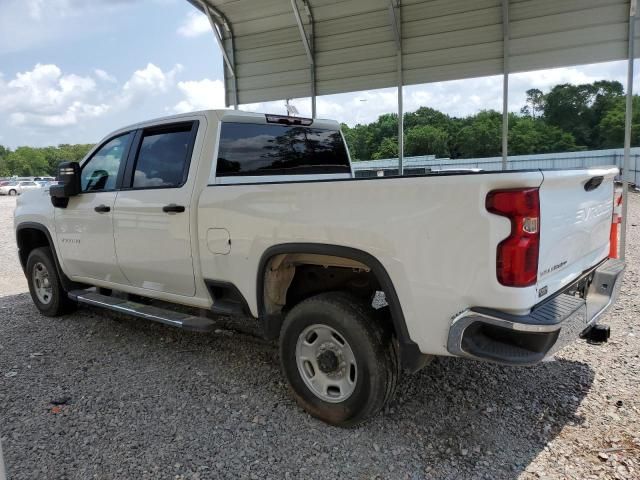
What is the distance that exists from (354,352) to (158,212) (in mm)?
2041

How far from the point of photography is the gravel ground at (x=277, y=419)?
Answer: 2750 millimetres

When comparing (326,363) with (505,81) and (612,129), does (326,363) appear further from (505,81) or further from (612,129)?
(612,129)

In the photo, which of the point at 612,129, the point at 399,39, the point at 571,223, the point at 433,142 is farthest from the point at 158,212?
the point at 612,129

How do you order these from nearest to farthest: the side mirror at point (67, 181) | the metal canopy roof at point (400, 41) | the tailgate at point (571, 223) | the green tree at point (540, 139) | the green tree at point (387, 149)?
the tailgate at point (571, 223) < the side mirror at point (67, 181) < the metal canopy roof at point (400, 41) < the green tree at point (387, 149) < the green tree at point (540, 139)

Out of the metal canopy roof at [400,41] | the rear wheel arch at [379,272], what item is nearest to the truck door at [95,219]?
the rear wheel arch at [379,272]

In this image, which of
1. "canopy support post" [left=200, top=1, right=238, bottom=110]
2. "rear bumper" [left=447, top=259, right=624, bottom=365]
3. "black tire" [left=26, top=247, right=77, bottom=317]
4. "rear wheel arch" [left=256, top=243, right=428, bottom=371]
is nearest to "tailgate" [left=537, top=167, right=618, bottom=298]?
"rear bumper" [left=447, top=259, right=624, bottom=365]

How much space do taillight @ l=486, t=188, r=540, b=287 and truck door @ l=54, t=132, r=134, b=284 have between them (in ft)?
11.4

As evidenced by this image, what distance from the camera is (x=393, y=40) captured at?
9.23 metres

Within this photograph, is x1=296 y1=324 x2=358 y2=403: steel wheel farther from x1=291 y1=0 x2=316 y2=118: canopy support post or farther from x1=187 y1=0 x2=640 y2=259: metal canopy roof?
x1=291 y1=0 x2=316 y2=118: canopy support post

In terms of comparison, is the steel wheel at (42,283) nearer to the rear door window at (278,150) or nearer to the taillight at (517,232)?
the rear door window at (278,150)

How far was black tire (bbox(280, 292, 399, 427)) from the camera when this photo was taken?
2881 mm

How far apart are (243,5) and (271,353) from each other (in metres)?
7.81

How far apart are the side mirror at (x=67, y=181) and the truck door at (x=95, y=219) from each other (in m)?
0.10

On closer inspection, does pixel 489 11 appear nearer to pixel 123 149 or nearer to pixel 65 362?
pixel 123 149
